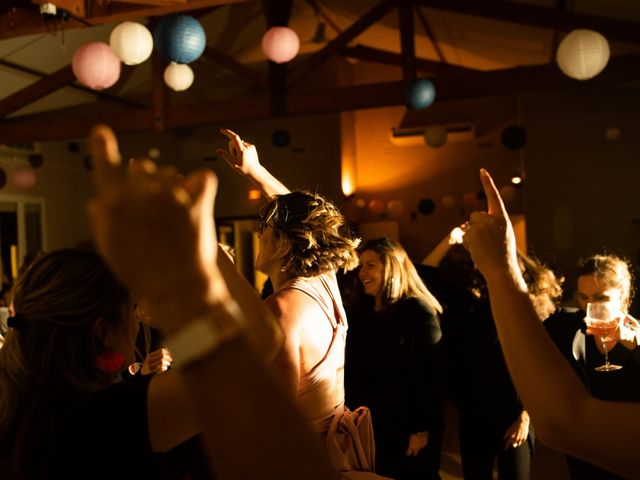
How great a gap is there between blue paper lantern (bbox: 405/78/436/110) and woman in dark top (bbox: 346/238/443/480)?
2.70 metres

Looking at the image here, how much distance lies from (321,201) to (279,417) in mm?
1122

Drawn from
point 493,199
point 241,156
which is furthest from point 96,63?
point 493,199

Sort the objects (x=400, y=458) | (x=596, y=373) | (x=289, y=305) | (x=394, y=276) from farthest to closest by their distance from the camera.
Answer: (x=394, y=276) → (x=400, y=458) → (x=596, y=373) → (x=289, y=305)

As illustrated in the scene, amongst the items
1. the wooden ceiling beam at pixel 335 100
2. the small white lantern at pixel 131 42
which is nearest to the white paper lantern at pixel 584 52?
the wooden ceiling beam at pixel 335 100

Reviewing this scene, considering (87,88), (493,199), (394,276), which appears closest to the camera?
(493,199)

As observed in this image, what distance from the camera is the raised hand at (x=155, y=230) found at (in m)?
0.50

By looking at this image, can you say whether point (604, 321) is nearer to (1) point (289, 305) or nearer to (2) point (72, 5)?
(1) point (289, 305)

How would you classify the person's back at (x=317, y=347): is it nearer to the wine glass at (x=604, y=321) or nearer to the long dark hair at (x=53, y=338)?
the long dark hair at (x=53, y=338)

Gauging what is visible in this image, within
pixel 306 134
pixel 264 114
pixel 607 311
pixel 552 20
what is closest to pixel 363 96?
pixel 264 114

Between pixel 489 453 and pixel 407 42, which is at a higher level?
pixel 407 42

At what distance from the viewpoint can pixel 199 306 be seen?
1.77 feet

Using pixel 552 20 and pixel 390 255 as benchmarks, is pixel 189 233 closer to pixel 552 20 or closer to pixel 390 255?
pixel 390 255

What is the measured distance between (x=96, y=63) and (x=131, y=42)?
1.32 feet

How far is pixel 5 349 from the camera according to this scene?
982 mm
